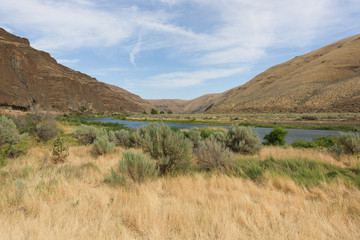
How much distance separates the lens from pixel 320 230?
2172 mm

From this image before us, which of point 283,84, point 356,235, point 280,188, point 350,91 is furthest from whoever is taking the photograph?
point 283,84

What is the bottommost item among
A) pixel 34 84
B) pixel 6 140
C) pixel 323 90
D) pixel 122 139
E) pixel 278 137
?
Answer: pixel 278 137

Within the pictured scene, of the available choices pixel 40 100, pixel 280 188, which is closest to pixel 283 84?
pixel 280 188

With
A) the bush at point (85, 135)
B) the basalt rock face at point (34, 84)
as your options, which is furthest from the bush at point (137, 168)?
the basalt rock face at point (34, 84)

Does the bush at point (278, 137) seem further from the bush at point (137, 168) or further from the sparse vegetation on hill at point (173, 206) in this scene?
the bush at point (137, 168)

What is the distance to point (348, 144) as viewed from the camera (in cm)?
697

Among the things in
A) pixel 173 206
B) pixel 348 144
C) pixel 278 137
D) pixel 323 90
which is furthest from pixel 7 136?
pixel 323 90

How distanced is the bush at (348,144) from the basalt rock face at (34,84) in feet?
187

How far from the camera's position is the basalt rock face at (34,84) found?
51.6 metres

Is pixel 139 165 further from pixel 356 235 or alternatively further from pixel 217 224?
pixel 356 235

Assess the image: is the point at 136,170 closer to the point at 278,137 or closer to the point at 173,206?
the point at 173,206

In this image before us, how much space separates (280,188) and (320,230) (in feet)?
5.58

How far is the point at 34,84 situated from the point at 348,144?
78.7 m

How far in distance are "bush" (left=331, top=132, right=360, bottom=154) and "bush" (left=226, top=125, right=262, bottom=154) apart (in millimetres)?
2942
